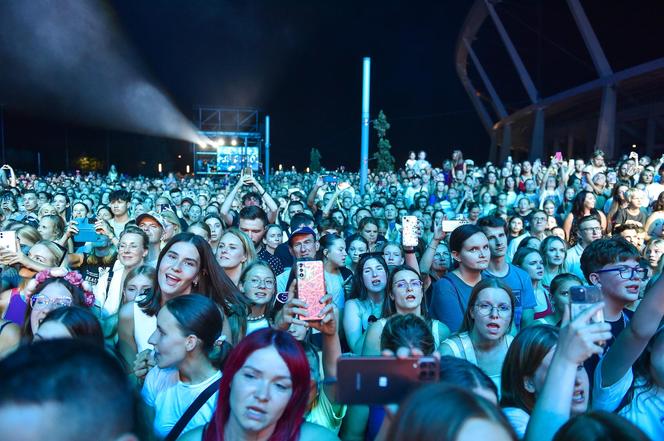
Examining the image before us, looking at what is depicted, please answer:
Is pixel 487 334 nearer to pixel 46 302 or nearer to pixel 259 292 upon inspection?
pixel 259 292

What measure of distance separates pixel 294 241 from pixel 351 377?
13.7ft

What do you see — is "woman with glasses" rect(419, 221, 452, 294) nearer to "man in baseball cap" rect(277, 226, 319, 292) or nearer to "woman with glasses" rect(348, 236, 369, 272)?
"woman with glasses" rect(348, 236, 369, 272)

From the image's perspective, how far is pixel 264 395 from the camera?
88.7 inches

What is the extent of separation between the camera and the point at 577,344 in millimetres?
2020

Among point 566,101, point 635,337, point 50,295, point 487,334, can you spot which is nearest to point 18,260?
point 50,295

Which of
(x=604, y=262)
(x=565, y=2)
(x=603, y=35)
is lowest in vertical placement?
(x=604, y=262)

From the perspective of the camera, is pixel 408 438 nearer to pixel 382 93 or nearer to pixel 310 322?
pixel 310 322

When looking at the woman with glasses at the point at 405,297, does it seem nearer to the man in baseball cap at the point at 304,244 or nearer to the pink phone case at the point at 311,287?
the pink phone case at the point at 311,287

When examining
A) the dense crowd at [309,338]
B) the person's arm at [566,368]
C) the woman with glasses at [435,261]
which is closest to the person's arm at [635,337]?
the dense crowd at [309,338]

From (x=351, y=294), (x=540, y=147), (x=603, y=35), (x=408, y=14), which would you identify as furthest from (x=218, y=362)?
(x=408, y=14)

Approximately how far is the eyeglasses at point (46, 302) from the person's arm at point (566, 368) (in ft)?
9.61

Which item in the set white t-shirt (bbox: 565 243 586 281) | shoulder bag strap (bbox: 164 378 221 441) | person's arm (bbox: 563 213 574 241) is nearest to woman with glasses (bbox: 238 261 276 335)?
shoulder bag strap (bbox: 164 378 221 441)

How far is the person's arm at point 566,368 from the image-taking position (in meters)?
2.01

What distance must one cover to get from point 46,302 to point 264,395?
2118mm
